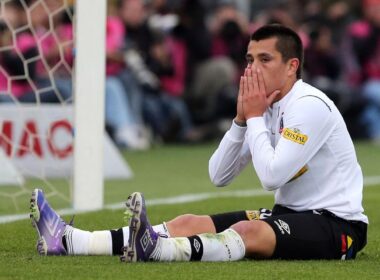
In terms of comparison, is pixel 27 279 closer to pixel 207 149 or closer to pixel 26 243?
pixel 26 243

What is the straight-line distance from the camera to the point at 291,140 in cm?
670

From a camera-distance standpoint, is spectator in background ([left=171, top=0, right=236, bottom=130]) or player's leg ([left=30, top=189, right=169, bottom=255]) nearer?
player's leg ([left=30, top=189, right=169, bottom=255])

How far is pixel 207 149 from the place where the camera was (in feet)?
59.9

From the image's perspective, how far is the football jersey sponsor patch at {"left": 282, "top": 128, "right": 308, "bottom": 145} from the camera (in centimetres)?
670

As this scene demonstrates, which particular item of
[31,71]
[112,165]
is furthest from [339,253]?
[31,71]

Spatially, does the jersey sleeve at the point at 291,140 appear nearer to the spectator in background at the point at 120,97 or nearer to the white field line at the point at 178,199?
the white field line at the point at 178,199

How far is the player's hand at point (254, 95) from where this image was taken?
685 centimetres

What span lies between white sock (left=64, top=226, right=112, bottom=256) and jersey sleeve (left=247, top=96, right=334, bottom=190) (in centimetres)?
96

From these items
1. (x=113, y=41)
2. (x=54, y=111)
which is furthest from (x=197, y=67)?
(x=54, y=111)

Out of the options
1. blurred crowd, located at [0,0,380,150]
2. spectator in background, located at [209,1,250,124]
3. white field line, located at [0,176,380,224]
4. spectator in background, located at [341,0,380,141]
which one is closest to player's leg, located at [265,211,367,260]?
white field line, located at [0,176,380,224]

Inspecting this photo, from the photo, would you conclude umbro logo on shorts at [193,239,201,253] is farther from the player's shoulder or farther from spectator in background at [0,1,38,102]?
spectator in background at [0,1,38,102]

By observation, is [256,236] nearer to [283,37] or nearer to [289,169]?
[289,169]

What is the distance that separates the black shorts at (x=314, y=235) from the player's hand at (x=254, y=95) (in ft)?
1.92

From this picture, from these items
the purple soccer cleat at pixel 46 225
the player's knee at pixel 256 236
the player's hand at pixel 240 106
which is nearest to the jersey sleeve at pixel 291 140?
the player's hand at pixel 240 106
